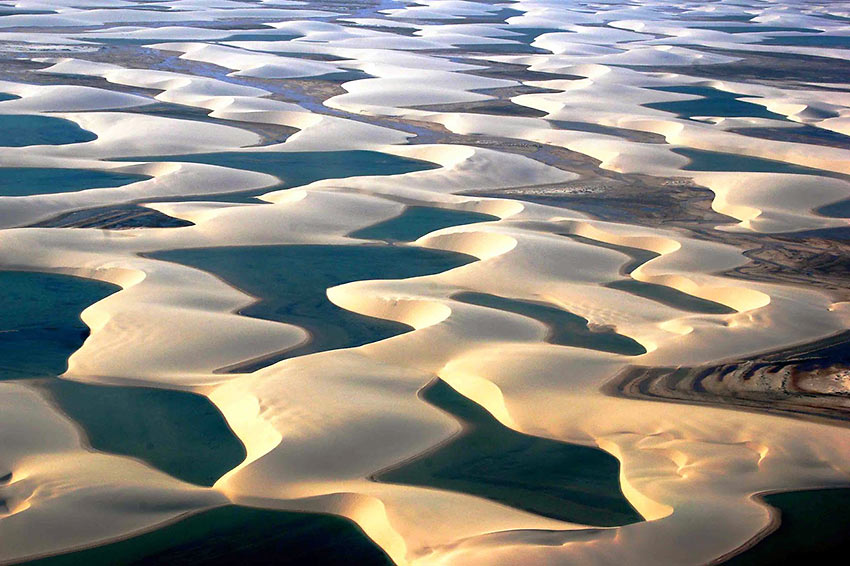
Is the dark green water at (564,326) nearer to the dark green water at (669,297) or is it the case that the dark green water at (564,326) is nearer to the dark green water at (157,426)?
the dark green water at (669,297)

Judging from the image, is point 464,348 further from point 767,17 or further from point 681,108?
point 767,17

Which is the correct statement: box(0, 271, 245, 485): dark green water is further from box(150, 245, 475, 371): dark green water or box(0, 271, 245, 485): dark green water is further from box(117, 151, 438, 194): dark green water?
box(117, 151, 438, 194): dark green water

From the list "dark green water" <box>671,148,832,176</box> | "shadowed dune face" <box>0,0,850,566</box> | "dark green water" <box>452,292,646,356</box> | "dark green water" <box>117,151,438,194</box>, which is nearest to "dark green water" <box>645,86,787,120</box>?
"shadowed dune face" <box>0,0,850,566</box>

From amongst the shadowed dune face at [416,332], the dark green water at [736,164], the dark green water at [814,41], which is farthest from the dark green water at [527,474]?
the dark green water at [814,41]

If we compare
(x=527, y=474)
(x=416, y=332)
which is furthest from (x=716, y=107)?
(x=527, y=474)

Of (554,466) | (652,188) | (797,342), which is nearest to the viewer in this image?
(554,466)

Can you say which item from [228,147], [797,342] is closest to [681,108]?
[228,147]
